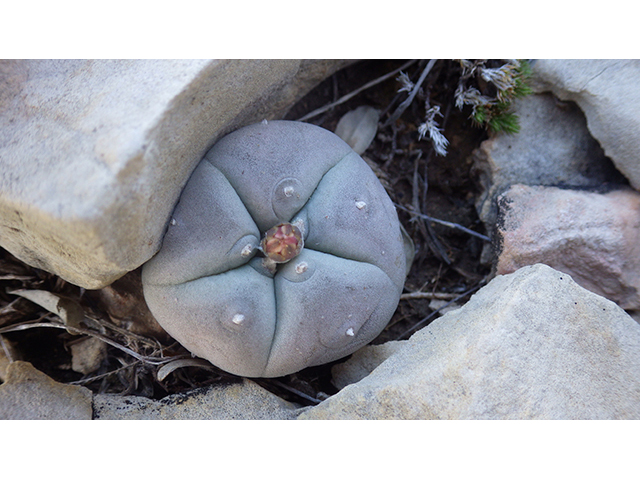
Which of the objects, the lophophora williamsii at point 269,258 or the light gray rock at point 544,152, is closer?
the lophophora williamsii at point 269,258

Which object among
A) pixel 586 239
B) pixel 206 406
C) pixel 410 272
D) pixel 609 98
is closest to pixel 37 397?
pixel 206 406

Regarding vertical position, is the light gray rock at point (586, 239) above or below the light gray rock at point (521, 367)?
above

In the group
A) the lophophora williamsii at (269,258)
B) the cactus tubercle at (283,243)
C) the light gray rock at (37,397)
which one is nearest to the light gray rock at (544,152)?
the lophophora williamsii at (269,258)

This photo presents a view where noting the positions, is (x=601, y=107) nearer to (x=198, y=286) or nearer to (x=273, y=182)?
(x=273, y=182)

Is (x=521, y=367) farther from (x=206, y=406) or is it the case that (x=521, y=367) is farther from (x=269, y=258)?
(x=206, y=406)

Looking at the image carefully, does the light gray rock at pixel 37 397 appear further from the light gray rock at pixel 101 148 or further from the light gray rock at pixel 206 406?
the light gray rock at pixel 101 148

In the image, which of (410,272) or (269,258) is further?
(410,272)

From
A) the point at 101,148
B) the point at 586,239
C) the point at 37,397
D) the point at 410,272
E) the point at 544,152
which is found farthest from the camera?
the point at 410,272

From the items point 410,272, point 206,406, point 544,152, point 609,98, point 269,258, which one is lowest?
point 206,406
